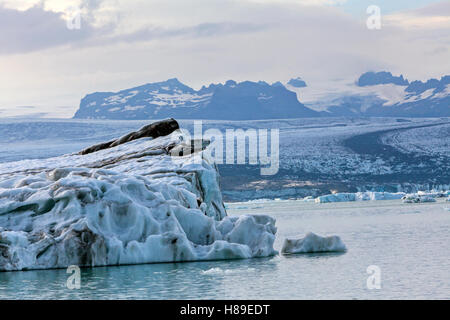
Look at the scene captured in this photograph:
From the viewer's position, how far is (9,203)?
59.6 feet

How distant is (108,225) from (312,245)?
5.56 meters

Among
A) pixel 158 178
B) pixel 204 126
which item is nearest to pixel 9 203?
pixel 158 178

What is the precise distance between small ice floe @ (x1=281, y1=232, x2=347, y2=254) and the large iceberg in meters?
0.65

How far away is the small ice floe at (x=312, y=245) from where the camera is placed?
2036 centimetres

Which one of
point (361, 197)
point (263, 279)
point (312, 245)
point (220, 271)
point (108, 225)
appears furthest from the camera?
point (361, 197)

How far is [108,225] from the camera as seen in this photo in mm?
17953

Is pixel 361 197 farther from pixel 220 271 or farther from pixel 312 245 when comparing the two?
pixel 220 271

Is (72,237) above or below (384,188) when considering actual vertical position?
above

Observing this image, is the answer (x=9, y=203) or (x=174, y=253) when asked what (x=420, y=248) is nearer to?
(x=174, y=253)

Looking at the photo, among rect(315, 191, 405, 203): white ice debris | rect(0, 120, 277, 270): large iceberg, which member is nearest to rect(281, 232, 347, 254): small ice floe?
rect(0, 120, 277, 270): large iceberg

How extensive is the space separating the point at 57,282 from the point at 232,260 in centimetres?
472

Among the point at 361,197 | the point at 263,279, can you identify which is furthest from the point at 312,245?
the point at 361,197

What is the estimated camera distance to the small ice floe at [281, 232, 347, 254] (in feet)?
66.8

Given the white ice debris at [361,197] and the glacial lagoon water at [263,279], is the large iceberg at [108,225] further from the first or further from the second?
the white ice debris at [361,197]
